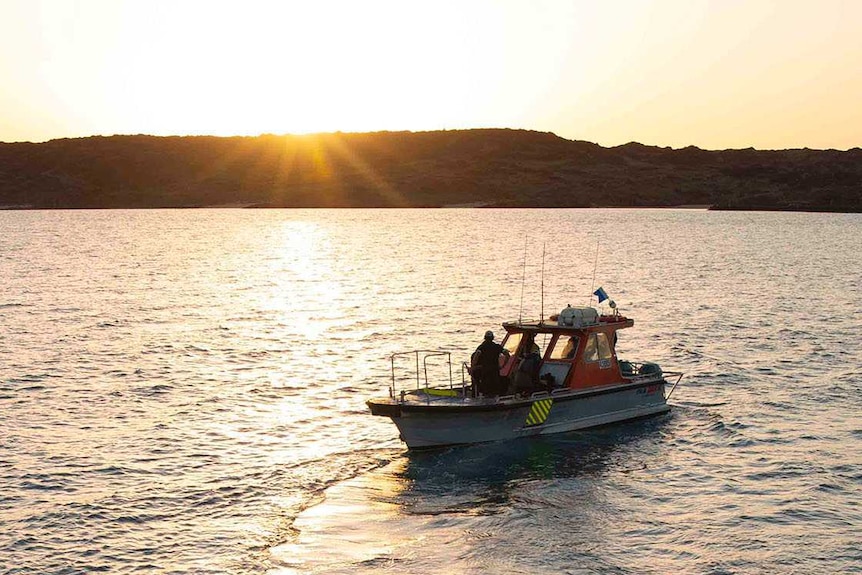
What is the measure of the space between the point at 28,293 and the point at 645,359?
127 ft

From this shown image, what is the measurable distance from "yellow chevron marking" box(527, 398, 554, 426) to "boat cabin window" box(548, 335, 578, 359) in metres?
1.76

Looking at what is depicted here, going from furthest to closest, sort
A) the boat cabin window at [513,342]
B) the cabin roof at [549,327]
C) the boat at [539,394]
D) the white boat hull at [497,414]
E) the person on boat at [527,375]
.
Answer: the boat cabin window at [513,342] < the cabin roof at [549,327] < the person on boat at [527,375] < the boat at [539,394] < the white boat hull at [497,414]

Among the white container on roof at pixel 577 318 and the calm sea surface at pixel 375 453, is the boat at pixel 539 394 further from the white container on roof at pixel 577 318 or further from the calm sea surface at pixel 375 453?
the calm sea surface at pixel 375 453

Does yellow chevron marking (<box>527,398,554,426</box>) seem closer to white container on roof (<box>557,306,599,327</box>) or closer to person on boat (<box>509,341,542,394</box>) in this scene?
person on boat (<box>509,341,542,394</box>)

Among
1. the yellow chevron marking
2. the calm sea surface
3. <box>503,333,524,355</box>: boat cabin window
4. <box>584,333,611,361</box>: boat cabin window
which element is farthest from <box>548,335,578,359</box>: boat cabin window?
the calm sea surface

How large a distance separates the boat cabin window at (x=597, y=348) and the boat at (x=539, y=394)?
3cm

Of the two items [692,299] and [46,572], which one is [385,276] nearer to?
A: [692,299]

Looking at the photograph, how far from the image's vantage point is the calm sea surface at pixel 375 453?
55.2 ft

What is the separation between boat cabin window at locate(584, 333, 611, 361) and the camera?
25.0 meters

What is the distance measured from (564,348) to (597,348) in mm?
875

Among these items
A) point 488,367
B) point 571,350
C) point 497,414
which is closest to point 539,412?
point 497,414

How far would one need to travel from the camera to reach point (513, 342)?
82.5ft

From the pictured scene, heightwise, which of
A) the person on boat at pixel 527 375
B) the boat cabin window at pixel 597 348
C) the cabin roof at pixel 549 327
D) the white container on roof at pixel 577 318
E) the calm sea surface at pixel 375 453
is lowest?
the calm sea surface at pixel 375 453

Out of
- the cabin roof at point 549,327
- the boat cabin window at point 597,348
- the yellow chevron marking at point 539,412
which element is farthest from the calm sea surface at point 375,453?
the cabin roof at point 549,327
